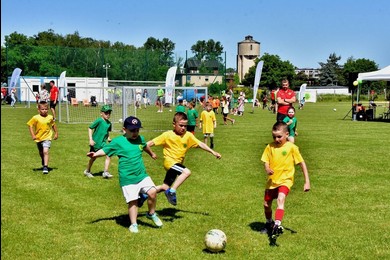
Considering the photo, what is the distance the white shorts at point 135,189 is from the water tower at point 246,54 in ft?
502

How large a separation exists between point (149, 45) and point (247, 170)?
154m

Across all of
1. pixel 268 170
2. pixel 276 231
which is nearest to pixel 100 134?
pixel 268 170

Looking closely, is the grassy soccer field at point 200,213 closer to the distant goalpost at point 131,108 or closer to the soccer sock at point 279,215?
the soccer sock at point 279,215

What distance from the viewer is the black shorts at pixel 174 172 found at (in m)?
7.21

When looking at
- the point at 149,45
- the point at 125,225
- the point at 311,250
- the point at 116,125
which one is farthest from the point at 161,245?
the point at 149,45

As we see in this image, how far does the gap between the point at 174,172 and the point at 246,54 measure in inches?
6084

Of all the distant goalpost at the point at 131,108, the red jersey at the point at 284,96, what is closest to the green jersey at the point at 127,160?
the red jersey at the point at 284,96

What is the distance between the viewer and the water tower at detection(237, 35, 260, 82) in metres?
158

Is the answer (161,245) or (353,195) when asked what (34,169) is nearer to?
(161,245)

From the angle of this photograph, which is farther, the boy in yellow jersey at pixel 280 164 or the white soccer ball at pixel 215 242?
the boy in yellow jersey at pixel 280 164

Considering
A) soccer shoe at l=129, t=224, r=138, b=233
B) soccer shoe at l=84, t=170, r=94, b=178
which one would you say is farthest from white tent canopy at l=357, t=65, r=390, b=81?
soccer shoe at l=129, t=224, r=138, b=233

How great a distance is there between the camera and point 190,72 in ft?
236

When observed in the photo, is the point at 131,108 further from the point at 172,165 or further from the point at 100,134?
the point at 172,165

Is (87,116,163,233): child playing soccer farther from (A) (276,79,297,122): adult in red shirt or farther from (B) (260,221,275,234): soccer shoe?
(A) (276,79,297,122): adult in red shirt
